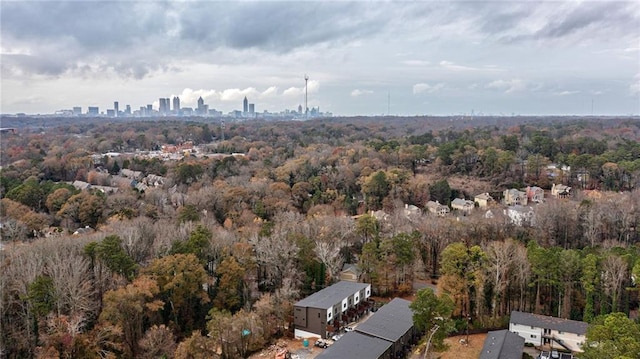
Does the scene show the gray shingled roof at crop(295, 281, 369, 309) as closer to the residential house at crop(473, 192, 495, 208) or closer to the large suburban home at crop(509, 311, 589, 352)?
the large suburban home at crop(509, 311, 589, 352)

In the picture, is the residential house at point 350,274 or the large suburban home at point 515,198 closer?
the residential house at point 350,274

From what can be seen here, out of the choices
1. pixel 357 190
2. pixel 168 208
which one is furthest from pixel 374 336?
pixel 357 190

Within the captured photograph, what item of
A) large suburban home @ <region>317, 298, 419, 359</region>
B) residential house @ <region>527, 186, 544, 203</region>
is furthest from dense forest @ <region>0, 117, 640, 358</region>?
large suburban home @ <region>317, 298, 419, 359</region>

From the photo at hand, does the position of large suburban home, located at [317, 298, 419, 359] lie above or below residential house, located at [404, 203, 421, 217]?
below

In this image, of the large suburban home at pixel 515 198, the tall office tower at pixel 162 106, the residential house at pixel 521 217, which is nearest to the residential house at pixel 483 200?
the large suburban home at pixel 515 198

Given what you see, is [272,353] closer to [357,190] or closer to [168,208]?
[168,208]

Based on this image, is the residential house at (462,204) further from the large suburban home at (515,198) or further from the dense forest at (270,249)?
the large suburban home at (515,198)
